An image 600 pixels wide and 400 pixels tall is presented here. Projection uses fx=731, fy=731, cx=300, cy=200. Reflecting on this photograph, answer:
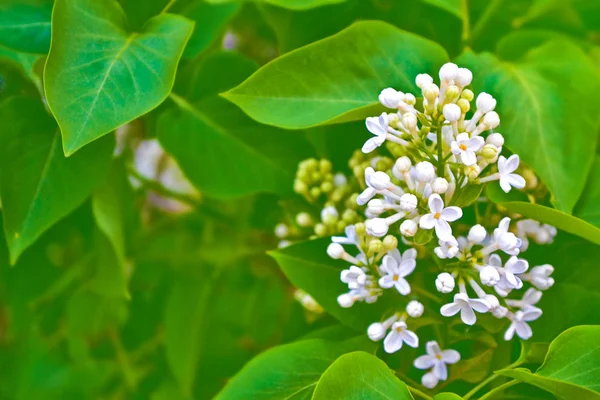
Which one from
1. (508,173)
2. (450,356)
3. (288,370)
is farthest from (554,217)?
(288,370)

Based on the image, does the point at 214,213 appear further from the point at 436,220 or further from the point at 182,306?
the point at 436,220

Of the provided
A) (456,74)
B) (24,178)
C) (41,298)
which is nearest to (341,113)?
(456,74)

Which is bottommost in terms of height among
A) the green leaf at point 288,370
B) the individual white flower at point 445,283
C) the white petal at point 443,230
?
the green leaf at point 288,370

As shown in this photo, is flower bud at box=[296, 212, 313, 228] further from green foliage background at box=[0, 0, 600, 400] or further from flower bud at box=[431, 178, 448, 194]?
flower bud at box=[431, 178, 448, 194]

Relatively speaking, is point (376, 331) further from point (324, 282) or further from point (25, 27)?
point (25, 27)

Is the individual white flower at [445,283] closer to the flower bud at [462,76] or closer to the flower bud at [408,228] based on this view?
the flower bud at [408,228]

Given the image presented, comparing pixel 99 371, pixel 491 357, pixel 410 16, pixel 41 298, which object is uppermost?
pixel 410 16

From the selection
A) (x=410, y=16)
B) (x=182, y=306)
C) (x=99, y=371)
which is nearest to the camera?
(x=410, y=16)

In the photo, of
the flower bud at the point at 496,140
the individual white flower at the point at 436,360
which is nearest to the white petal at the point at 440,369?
the individual white flower at the point at 436,360
